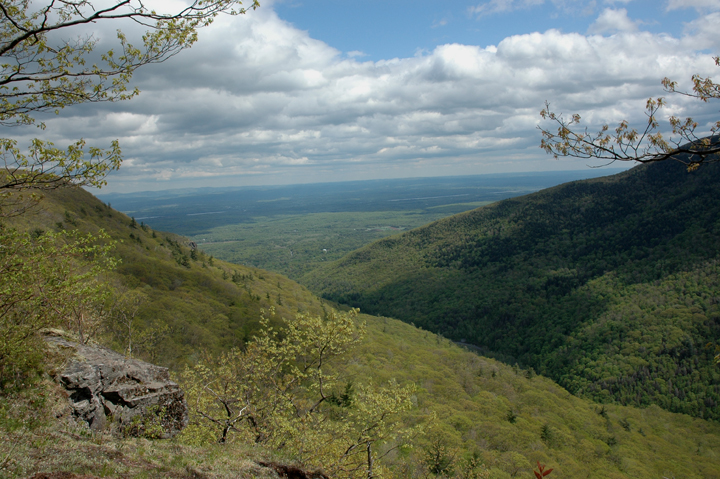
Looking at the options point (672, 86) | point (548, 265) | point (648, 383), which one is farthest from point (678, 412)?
point (672, 86)

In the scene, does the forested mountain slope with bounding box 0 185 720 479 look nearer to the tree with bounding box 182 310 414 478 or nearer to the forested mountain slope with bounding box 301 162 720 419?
the forested mountain slope with bounding box 301 162 720 419

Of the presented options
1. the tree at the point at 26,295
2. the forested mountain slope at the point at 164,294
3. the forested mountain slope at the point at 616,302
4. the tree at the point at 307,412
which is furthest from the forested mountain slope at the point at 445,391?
the tree at the point at 26,295

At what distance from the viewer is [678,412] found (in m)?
101

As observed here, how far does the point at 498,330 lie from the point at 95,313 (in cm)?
15456

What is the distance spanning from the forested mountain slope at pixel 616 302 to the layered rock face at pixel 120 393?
132m

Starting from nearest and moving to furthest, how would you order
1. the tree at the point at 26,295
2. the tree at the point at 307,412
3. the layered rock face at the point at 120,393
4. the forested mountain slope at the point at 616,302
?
the tree at the point at 26,295
the layered rock face at the point at 120,393
the tree at the point at 307,412
the forested mountain slope at the point at 616,302

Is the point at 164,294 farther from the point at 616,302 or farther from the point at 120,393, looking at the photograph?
the point at 616,302

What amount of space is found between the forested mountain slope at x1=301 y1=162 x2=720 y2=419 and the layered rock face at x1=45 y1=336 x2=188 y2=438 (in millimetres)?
132015

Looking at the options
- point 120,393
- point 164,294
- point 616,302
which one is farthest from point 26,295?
point 616,302

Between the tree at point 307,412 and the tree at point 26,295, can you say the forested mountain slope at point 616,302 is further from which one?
the tree at point 26,295

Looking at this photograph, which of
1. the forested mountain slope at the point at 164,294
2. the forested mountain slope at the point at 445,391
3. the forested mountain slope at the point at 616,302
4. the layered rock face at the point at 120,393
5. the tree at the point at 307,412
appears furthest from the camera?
the forested mountain slope at the point at 616,302

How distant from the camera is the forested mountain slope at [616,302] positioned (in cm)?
11094

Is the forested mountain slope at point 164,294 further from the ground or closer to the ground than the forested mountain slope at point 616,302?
further from the ground

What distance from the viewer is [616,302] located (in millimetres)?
145125
